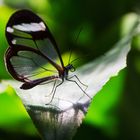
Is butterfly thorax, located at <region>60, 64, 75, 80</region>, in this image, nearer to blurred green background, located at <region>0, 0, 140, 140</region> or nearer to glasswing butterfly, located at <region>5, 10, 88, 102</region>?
glasswing butterfly, located at <region>5, 10, 88, 102</region>

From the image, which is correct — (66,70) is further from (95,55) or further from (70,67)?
(95,55)

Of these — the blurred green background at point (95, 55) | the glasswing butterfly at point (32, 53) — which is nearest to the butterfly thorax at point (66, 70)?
the glasswing butterfly at point (32, 53)

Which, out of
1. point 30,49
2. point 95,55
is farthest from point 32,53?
point 95,55

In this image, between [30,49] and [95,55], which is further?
[95,55]

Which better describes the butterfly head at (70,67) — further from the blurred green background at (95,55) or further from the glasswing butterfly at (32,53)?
the blurred green background at (95,55)

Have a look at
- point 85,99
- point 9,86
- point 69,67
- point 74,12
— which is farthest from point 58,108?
point 74,12

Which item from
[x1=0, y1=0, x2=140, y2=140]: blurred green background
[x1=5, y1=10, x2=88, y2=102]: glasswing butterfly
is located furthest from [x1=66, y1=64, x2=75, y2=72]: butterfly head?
[x1=0, y1=0, x2=140, y2=140]: blurred green background

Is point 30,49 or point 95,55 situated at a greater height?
point 30,49
